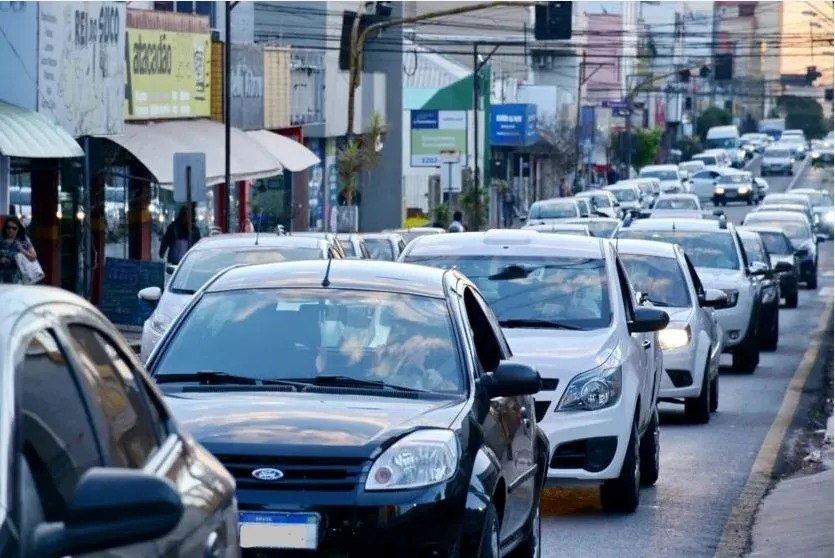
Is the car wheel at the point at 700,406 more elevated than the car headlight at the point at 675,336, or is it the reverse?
the car headlight at the point at 675,336

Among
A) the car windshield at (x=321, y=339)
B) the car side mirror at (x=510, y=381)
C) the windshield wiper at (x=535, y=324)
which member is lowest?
the windshield wiper at (x=535, y=324)

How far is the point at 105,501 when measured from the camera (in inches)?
137

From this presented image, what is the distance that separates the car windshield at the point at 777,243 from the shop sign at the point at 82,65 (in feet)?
43.8

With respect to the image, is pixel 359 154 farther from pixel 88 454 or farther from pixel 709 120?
pixel 709 120

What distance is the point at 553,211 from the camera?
45.9m

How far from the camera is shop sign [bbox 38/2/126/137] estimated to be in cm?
2553

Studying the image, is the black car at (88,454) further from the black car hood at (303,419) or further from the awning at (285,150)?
the awning at (285,150)

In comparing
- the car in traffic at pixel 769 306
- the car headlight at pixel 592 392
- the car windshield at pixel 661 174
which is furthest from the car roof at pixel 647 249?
the car windshield at pixel 661 174

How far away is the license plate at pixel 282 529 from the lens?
6.78 meters

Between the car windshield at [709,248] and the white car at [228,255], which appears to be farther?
the car windshield at [709,248]

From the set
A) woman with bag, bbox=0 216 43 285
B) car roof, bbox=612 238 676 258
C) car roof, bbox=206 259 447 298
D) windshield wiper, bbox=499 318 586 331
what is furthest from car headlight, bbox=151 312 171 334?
car roof, bbox=206 259 447 298

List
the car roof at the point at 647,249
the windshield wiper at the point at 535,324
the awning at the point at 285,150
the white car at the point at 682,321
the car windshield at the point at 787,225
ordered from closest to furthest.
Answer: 1. the windshield wiper at the point at 535,324
2. the white car at the point at 682,321
3. the car roof at the point at 647,249
4. the awning at the point at 285,150
5. the car windshield at the point at 787,225

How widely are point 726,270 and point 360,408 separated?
15.6 meters

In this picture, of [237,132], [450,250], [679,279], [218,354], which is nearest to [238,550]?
[218,354]
